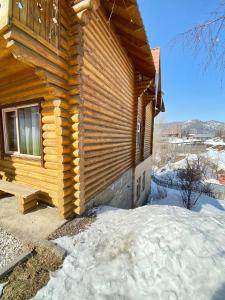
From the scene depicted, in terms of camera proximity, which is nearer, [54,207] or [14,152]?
[54,207]

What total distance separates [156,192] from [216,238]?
13245mm

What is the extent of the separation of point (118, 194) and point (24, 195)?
340 cm

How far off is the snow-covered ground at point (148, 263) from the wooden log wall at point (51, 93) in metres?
1.26

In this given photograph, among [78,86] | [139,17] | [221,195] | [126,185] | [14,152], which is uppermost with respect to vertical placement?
[139,17]

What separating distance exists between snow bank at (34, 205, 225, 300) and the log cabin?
1251mm

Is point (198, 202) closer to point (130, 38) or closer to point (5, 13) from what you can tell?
point (130, 38)

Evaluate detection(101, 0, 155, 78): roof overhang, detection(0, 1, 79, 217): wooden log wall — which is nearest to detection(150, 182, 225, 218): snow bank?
detection(101, 0, 155, 78): roof overhang

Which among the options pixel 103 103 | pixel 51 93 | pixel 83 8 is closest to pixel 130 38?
pixel 103 103

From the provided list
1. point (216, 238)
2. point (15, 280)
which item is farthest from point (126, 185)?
point (15, 280)

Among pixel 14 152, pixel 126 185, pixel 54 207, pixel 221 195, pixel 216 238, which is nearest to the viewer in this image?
pixel 216 238

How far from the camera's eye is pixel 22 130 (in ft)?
14.0

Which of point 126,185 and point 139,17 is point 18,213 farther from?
point 139,17

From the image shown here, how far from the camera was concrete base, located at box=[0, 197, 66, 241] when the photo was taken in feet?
9.86

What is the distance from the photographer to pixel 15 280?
210 cm
